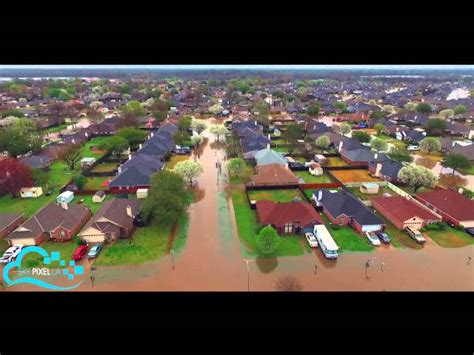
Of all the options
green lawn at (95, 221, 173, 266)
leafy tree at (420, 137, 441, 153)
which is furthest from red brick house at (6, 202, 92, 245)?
leafy tree at (420, 137, 441, 153)

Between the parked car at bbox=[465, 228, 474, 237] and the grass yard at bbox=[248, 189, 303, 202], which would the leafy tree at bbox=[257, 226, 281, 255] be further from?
the parked car at bbox=[465, 228, 474, 237]

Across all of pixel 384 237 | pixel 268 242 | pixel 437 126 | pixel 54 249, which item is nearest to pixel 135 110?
pixel 54 249

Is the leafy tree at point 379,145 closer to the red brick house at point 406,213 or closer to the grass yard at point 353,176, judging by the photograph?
the grass yard at point 353,176

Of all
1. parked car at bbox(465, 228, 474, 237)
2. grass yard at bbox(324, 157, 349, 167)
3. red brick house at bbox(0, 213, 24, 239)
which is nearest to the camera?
parked car at bbox(465, 228, 474, 237)

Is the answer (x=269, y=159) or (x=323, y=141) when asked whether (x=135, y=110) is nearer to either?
(x=269, y=159)

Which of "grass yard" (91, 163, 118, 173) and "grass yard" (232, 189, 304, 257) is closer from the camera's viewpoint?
"grass yard" (232, 189, 304, 257)

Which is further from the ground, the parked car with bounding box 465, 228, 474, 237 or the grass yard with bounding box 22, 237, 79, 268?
the parked car with bounding box 465, 228, 474, 237

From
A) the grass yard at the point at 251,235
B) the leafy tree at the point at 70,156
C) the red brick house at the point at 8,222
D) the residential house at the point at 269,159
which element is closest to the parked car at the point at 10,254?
the red brick house at the point at 8,222
